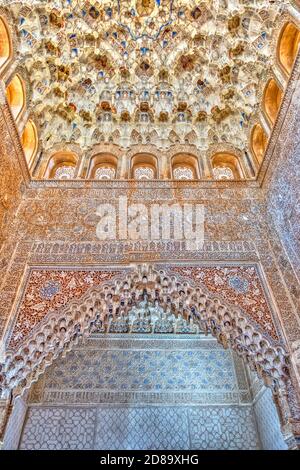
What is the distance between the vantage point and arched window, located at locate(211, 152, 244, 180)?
6238mm

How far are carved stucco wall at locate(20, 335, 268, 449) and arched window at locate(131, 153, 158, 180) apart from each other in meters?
3.41

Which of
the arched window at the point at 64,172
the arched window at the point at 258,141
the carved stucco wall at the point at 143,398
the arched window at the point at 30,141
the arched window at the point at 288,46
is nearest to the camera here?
the arched window at the point at 288,46

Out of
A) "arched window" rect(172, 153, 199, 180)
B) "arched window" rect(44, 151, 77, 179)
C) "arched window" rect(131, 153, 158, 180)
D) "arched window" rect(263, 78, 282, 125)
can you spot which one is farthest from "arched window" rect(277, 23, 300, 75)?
"arched window" rect(44, 151, 77, 179)

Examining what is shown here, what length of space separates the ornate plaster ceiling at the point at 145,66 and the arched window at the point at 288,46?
228 mm

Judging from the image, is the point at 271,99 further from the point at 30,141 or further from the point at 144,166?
the point at 30,141

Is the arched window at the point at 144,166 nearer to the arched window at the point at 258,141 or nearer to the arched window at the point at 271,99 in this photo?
the arched window at the point at 258,141

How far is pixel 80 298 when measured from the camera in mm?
4012

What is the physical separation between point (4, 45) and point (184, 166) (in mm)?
3894

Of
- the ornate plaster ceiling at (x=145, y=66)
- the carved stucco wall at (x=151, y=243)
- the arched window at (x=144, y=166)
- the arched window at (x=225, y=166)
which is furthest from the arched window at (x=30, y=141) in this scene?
the arched window at (x=225, y=166)

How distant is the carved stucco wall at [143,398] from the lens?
5168mm

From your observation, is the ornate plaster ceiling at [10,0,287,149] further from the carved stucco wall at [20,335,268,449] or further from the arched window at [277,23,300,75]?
the carved stucco wall at [20,335,268,449]

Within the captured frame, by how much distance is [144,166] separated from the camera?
21.2ft
